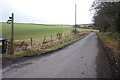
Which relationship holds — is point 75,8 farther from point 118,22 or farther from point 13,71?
point 13,71

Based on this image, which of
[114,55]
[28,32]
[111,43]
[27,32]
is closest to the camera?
[114,55]

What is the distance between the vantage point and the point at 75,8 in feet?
224

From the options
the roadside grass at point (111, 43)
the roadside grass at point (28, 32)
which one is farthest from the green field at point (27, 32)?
the roadside grass at point (111, 43)

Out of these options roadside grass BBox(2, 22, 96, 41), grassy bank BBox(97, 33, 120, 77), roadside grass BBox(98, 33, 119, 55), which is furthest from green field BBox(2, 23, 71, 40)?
grassy bank BBox(97, 33, 120, 77)

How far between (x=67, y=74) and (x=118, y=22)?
→ 25.3m

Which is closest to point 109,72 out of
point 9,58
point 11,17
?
point 9,58

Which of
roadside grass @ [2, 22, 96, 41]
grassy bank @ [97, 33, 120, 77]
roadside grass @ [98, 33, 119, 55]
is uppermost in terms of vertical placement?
roadside grass @ [2, 22, 96, 41]

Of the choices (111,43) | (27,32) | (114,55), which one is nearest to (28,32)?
(27,32)

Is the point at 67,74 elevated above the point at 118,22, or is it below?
below

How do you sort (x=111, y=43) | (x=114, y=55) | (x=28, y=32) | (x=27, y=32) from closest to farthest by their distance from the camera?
(x=114, y=55)
(x=111, y=43)
(x=27, y=32)
(x=28, y=32)

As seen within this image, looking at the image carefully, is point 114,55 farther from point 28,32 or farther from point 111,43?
point 28,32

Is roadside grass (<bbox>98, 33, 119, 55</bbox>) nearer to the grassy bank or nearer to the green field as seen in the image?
the grassy bank

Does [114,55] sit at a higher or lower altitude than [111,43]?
lower

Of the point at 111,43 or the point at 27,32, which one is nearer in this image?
the point at 111,43
